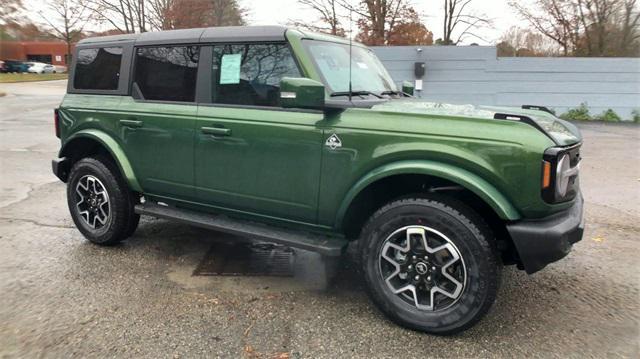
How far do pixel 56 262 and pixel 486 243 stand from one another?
355cm

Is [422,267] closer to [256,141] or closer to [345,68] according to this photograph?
[256,141]

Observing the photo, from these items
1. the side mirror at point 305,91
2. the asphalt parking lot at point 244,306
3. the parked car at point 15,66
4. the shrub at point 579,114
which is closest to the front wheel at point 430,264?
the asphalt parking lot at point 244,306

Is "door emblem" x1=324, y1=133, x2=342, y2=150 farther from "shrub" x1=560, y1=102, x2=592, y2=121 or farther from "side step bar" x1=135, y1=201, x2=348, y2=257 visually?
"shrub" x1=560, y1=102, x2=592, y2=121

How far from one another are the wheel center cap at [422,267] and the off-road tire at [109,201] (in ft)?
9.12

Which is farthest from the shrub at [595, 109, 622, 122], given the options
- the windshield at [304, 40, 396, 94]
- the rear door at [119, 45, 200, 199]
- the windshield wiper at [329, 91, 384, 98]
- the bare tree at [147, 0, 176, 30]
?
the bare tree at [147, 0, 176, 30]

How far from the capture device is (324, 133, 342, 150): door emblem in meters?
3.26

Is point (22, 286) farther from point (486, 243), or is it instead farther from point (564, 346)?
point (564, 346)

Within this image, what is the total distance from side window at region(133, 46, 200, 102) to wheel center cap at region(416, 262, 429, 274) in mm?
2234

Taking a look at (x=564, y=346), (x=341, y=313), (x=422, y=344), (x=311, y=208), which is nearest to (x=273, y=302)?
(x=341, y=313)

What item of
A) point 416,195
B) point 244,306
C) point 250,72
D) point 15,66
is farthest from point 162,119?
point 15,66

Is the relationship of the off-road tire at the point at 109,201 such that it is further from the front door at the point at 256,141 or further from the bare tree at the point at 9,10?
the bare tree at the point at 9,10

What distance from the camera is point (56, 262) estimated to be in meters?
4.20

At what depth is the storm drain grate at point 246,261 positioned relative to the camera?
Answer: 4.06m

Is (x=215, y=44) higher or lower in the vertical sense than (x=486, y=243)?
higher
